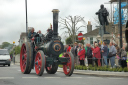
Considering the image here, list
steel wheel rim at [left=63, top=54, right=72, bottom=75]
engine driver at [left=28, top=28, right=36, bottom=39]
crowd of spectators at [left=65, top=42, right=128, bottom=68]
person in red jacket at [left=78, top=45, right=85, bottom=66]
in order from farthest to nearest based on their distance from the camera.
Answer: person in red jacket at [left=78, top=45, right=85, bottom=66] → crowd of spectators at [left=65, top=42, right=128, bottom=68] → engine driver at [left=28, top=28, right=36, bottom=39] → steel wheel rim at [left=63, top=54, right=72, bottom=75]

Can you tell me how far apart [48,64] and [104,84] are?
14.6ft

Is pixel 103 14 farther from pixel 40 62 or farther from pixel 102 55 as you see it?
pixel 40 62

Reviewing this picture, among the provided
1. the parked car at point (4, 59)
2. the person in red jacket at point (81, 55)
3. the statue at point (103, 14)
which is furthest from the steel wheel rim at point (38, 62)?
the parked car at point (4, 59)

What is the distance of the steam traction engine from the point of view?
12.7m

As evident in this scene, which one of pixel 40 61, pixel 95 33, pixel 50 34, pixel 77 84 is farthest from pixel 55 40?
pixel 95 33

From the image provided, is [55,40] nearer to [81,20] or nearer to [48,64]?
[48,64]

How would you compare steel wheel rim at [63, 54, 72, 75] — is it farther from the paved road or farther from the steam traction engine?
the paved road

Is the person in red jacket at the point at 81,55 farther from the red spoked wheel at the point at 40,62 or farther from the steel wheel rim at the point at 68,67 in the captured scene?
the red spoked wheel at the point at 40,62


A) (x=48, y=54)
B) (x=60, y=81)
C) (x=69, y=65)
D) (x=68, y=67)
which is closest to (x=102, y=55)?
(x=68, y=67)

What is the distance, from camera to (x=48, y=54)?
13312mm

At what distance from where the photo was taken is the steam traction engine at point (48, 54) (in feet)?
41.5

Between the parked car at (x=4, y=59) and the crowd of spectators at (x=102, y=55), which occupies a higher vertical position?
the crowd of spectators at (x=102, y=55)

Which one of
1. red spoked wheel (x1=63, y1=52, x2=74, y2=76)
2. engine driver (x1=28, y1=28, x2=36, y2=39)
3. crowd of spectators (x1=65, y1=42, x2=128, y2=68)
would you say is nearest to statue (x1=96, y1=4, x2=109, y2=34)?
crowd of spectators (x1=65, y1=42, x2=128, y2=68)

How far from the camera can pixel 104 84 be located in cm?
931
